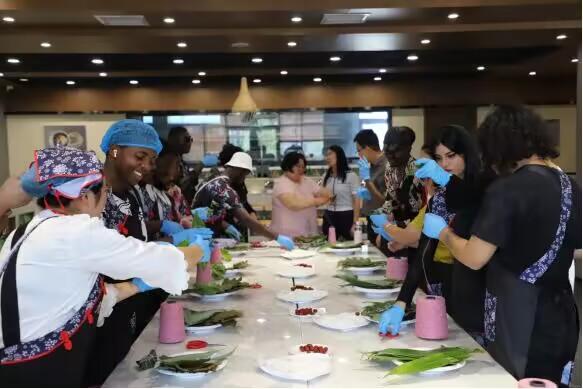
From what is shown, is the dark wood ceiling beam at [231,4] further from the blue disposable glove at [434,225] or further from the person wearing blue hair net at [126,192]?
the blue disposable glove at [434,225]

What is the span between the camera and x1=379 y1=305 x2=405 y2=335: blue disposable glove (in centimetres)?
190

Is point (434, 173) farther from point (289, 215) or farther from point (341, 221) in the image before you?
point (341, 221)

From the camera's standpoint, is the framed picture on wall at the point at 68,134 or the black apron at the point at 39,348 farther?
the framed picture on wall at the point at 68,134

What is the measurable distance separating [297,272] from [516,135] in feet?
4.53

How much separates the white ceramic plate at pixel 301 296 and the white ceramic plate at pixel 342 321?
28 cm

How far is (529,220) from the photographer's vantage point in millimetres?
1911

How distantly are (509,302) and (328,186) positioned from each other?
12.2 feet

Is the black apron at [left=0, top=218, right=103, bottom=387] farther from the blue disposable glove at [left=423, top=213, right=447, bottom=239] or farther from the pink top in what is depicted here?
the pink top

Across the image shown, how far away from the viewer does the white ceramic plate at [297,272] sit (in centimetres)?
289

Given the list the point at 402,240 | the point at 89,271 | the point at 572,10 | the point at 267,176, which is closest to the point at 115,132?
the point at 89,271

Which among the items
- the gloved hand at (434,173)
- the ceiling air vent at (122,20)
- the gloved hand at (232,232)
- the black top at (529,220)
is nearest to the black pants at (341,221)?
the gloved hand at (232,232)

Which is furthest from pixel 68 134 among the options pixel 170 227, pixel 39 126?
pixel 170 227

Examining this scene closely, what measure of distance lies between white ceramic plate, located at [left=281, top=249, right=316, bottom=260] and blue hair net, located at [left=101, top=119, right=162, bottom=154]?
1.32 meters

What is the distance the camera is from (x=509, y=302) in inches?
79.5
